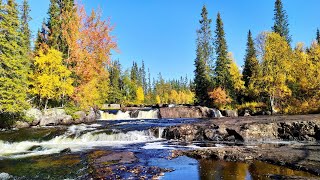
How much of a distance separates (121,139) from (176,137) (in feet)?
13.4

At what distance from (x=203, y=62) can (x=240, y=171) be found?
165ft

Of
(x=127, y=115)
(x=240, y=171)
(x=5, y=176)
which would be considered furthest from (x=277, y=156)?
(x=127, y=115)

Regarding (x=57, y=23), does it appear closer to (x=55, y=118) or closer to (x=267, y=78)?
(x=55, y=118)

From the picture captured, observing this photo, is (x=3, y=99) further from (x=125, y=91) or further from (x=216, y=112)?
(x=125, y=91)

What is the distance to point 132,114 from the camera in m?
45.3

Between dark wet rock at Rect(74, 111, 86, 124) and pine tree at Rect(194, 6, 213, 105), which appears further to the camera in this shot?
pine tree at Rect(194, 6, 213, 105)

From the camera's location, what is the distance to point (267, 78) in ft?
128

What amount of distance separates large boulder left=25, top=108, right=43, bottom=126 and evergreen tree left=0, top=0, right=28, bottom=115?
169cm

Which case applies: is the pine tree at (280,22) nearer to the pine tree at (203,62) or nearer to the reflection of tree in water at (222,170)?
the pine tree at (203,62)

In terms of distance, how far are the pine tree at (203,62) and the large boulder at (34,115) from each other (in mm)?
32469

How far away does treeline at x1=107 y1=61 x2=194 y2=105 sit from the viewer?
89812 mm

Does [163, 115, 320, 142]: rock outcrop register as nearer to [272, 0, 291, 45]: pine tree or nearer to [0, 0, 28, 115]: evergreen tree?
[0, 0, 28, 115]: evergreen tree

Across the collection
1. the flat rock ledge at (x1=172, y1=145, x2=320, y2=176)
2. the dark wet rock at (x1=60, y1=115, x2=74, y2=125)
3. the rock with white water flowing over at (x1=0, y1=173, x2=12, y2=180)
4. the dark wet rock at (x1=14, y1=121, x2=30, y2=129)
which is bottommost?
the rock with white water flowing over at (x1=0, y1=173, x2=12, y2=180)

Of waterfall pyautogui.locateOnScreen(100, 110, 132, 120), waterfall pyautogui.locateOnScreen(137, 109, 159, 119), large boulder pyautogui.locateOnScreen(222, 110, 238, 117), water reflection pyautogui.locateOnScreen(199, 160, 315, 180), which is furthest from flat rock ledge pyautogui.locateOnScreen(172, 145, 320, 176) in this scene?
large boulder pyautogui.locateOnScreen(222, 110, 238, 117)
